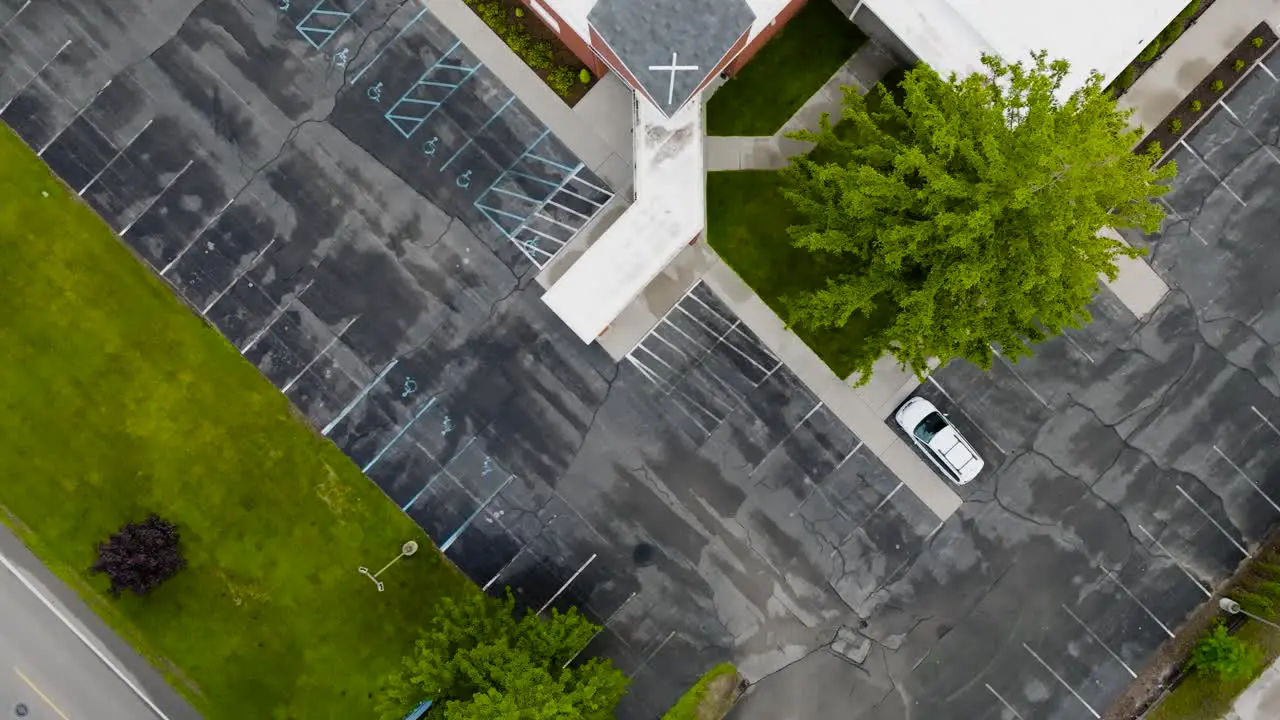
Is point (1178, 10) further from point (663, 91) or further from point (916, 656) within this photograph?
point (916, 656)

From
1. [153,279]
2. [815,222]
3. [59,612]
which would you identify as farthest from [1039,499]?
[59,612]

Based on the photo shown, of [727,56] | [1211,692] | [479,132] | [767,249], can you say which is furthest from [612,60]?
[1211,692]

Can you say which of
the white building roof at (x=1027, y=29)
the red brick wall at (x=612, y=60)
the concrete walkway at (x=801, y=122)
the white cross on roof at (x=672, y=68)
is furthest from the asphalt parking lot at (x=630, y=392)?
the white building roof at (x=1027, y=29)

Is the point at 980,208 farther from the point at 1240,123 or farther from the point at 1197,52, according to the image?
the point at 1240,123

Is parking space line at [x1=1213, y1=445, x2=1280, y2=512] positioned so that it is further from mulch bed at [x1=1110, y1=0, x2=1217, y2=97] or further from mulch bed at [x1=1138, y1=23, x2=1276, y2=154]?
mulch bed at [x1=1110, y1=0, x2=1217, y2=97]

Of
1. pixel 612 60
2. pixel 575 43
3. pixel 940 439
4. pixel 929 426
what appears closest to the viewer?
pixel 612 60

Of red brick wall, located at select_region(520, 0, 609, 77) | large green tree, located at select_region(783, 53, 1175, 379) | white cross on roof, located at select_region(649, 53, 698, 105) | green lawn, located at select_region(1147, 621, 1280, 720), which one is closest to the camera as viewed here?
large green tree, located at select_region(783, 53, 1175, 379)

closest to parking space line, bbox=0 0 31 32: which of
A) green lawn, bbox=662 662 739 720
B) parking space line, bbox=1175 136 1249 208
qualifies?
green lawn, bbox=662 662 739 720
